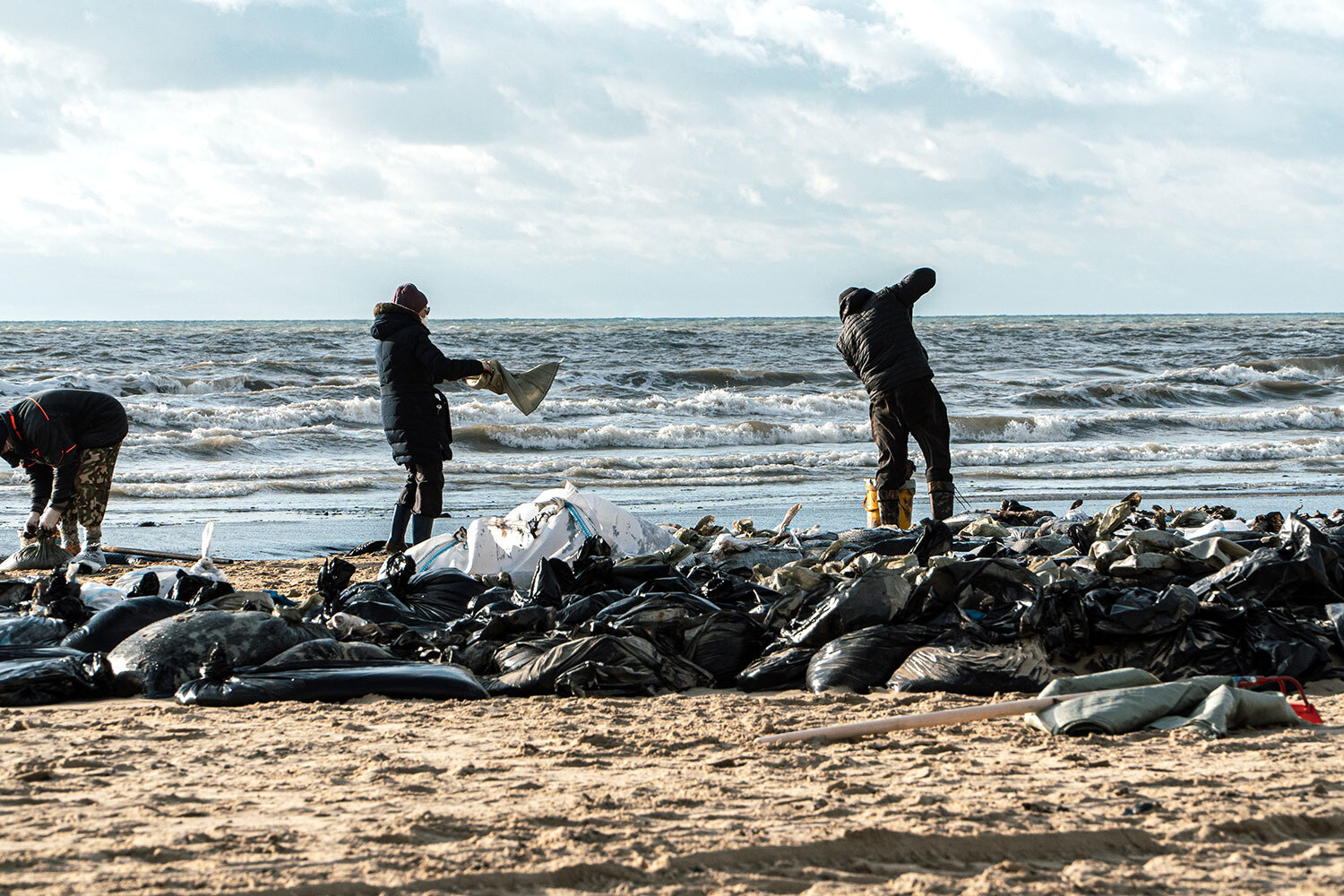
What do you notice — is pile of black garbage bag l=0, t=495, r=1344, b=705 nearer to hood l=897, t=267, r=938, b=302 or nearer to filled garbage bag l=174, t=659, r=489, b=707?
filled garbage bag l=174, t=659, r=489, b=707

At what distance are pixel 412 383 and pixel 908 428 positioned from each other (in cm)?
330

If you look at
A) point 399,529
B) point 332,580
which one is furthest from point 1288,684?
point 399,529

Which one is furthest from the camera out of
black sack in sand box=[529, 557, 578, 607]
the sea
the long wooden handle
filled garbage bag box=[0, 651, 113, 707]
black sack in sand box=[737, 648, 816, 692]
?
the sea

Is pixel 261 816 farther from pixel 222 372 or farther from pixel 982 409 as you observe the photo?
pixel 222 372

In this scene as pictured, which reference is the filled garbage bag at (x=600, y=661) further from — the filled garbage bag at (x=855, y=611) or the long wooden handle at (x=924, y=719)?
the long wooden handle at (x=924, y=719)

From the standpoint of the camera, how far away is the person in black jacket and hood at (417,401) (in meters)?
7.61

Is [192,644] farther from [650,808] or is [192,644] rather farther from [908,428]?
[908,428]

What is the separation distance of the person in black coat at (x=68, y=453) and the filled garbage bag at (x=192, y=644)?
3.47 m

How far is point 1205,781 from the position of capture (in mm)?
2758

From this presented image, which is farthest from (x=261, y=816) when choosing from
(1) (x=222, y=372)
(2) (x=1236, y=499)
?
(1) (x=222, y=372)

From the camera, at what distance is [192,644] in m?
4.34

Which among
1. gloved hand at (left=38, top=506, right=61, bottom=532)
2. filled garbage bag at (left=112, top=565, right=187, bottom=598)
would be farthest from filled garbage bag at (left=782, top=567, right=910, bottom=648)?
gloved hand at (left=38, top=506, right=61, bottom=532)

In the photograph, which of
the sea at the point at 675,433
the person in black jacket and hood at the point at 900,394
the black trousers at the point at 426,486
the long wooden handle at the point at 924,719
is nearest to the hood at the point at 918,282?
the person in black jacket and hood at the point at 900,394

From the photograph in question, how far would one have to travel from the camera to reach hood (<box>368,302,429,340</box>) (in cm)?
768
